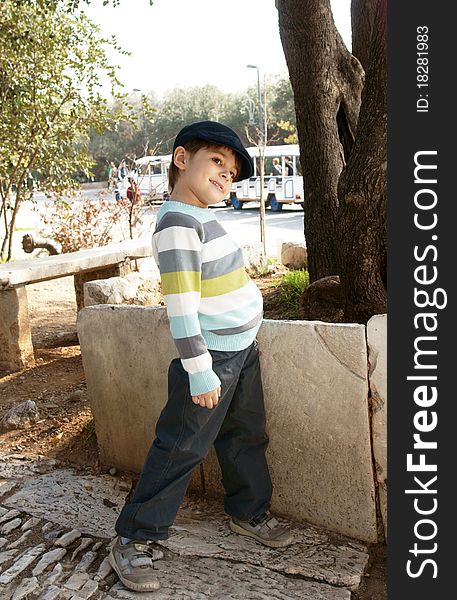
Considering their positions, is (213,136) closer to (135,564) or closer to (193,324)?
(193,324)

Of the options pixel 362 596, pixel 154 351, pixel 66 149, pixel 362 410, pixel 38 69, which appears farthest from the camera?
pixel 66 149

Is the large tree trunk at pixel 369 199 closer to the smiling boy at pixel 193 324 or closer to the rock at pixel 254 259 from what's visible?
the smiling boy at pixel 193 324

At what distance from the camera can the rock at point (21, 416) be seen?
395cm

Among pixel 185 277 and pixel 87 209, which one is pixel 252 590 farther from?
pixel 87 209

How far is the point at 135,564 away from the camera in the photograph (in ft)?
7.95

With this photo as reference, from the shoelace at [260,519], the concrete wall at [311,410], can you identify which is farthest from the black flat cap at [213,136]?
the shoelace at [260,519]

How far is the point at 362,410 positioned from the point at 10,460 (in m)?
1.93

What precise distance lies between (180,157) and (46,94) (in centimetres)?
636

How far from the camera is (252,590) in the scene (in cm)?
238

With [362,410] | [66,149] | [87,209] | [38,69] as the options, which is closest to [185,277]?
[362,410]

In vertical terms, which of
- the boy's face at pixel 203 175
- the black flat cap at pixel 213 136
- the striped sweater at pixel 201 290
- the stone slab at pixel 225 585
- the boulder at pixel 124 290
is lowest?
the stone slab at pixel 225 585

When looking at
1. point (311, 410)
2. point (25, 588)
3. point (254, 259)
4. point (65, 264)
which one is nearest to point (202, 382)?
point (311, 410)

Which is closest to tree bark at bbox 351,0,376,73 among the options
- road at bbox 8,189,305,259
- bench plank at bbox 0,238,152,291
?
bench plank at bbox 0,238,152,291

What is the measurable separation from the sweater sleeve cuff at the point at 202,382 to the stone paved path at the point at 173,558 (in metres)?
0.69
